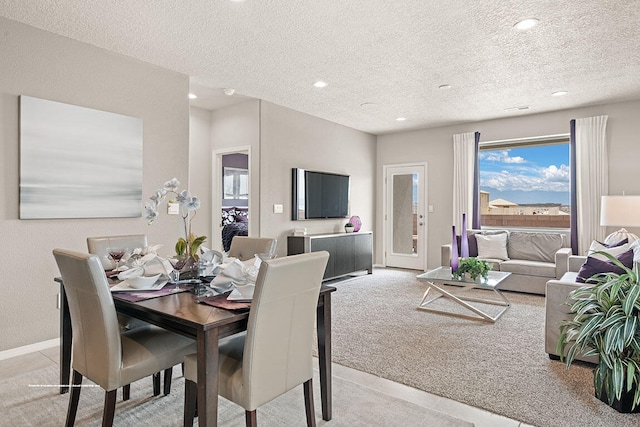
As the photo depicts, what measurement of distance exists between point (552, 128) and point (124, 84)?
222 inches

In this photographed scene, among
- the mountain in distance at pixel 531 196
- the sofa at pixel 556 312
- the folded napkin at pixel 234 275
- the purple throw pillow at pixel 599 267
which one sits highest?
the mountain in distance at pixel 531 196

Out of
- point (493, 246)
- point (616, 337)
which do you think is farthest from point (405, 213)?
point (616, 337)

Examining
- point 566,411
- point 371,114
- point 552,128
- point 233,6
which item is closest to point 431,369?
point 566,411

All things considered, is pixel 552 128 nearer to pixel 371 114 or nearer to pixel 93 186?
pixel 371 114

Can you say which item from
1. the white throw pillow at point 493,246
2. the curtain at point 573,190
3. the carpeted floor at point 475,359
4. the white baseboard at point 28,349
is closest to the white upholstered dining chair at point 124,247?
the white baseboard at point 28,349

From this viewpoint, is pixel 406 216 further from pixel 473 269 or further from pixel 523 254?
pixel 473 269

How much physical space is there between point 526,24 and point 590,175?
324 cm

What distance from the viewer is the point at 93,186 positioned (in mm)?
3324

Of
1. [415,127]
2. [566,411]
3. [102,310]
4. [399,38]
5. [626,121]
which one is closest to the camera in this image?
[102,310]

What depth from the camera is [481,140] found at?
6.21 m

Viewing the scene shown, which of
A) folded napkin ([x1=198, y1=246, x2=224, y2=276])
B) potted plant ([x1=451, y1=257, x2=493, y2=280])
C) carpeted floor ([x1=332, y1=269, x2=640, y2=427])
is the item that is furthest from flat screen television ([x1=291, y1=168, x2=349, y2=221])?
folded napkin ([x1=198, y1=246, x2=224, y2=276])

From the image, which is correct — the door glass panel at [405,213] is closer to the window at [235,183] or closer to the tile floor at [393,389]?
the window at [235,183]

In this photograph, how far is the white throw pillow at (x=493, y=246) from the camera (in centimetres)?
538

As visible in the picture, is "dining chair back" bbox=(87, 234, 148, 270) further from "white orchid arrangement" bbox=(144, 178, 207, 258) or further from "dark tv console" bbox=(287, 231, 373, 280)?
"dark tv console" bbox=(287, 231, 373, 280)
